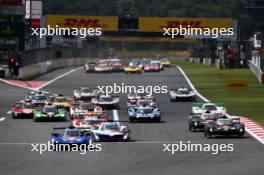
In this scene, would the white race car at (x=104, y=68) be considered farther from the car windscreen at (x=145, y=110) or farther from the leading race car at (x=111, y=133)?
the leading race car at (x=111, y=133)

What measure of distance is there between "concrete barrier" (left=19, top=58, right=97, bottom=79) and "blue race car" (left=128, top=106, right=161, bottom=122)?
1959 inches

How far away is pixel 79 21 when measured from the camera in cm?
13062

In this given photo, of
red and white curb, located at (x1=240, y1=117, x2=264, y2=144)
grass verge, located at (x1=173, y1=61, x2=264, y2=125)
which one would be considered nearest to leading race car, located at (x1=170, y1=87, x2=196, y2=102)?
grass verge, located at (x1=173, y1=61, x2=264, y2=125)

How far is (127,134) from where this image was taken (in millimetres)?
54406

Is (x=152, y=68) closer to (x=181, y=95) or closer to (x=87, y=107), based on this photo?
(x=181, y=95)

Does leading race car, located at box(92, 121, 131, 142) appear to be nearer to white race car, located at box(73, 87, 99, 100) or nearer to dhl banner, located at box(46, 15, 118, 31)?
white race car, located at box(73, 87, 99, 100)

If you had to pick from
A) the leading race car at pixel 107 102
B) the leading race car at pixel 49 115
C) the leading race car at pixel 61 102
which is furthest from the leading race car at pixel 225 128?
the leading race car at pixel 107 102

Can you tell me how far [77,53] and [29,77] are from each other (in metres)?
60.8

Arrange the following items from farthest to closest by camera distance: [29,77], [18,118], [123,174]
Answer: [29,77]
[18,118]
[123,174]

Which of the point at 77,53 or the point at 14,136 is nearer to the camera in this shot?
the point at 14,136

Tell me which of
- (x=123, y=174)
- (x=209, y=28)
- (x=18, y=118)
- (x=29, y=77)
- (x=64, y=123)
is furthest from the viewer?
(x=209, y=28)

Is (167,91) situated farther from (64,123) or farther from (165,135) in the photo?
(165,135)

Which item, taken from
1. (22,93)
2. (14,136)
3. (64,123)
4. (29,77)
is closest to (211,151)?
(14,136)

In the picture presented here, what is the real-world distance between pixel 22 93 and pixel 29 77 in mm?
24991
